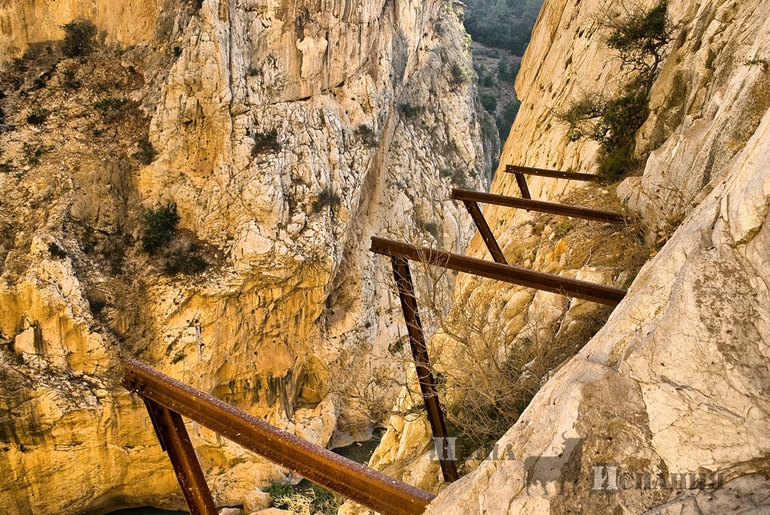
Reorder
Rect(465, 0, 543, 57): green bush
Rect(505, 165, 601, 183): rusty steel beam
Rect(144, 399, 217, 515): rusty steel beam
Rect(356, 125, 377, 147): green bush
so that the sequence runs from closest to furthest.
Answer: Rect(144, 399, 217, 515): rusty steel beam < Rect(505, 165, 601, 183): rusty steel beam < Rect(356, 125, 377, 147): green bush < Rect(465, 0, 543, 57): green bush

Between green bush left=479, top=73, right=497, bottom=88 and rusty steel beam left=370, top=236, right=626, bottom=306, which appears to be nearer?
rusty steel beam left=370, top=236, right=626, bottom=306

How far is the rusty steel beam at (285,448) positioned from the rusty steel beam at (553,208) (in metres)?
3.65

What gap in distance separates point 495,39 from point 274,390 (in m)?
40.1

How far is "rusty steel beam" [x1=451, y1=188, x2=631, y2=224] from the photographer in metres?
4.92

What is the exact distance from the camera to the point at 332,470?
7.84ft

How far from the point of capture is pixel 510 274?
412cm

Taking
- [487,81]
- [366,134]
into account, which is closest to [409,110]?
[366,134]

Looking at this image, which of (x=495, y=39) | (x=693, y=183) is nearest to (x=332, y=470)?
(x=693, y=183)

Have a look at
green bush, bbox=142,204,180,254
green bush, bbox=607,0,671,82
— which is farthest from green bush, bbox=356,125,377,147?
green bush, bbox=607,0,671,82

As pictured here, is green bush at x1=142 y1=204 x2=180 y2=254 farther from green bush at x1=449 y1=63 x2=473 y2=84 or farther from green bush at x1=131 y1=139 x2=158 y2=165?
green bush at x1=449 y1=63 x2=473 y2=84

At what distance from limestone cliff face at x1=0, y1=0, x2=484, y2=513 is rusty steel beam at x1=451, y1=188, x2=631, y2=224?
1101 cm

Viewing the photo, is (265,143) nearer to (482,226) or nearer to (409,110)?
(409,110)

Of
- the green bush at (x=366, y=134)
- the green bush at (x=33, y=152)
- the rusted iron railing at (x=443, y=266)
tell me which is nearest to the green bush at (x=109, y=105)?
the green bush at (x=33, y=152)

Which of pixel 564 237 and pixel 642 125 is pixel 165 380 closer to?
pixel 564 237
